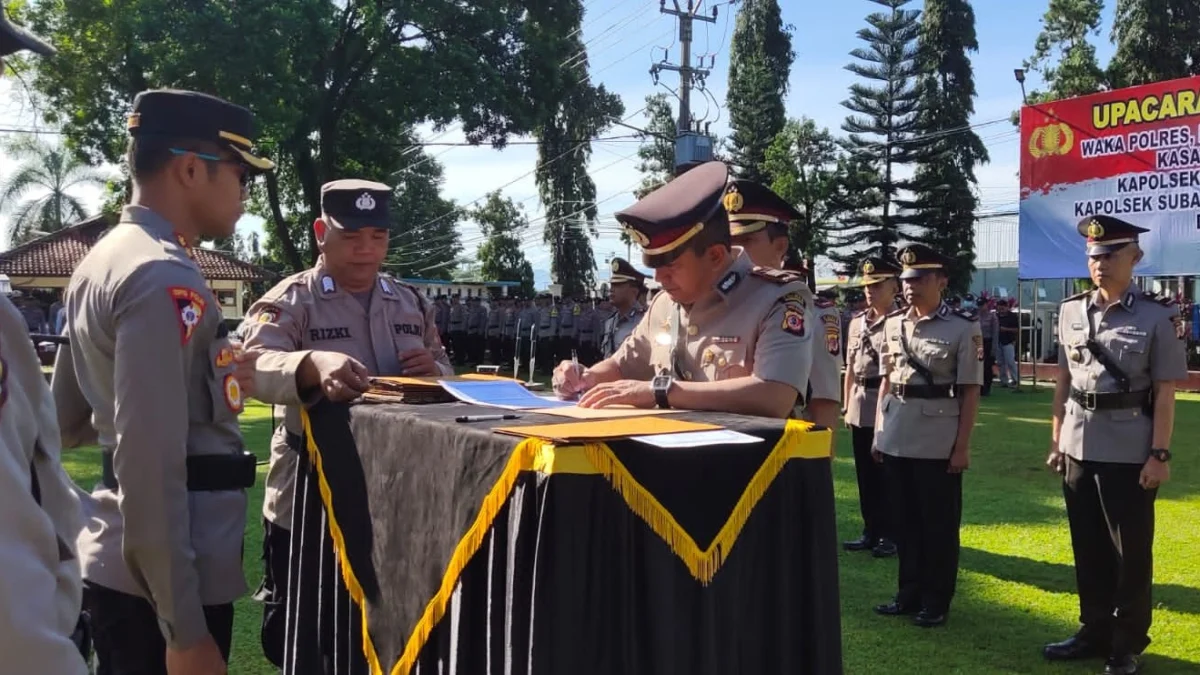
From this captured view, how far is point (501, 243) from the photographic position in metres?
54.6

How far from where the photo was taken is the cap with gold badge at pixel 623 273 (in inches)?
353

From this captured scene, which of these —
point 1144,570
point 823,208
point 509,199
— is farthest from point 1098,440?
point 509,199

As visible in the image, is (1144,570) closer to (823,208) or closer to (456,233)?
(823,208)

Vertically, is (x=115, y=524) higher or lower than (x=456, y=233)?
lower

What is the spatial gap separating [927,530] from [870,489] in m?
1.74

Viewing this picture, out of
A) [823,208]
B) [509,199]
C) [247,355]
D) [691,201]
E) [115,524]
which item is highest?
[509,199]

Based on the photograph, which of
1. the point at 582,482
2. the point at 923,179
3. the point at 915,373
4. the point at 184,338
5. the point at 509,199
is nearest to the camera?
the point at 582,482

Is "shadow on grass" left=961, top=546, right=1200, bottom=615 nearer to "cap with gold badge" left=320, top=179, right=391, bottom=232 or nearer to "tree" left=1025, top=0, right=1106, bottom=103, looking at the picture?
"cap with gold badge" left=320, top=179, right=391, bottom=232

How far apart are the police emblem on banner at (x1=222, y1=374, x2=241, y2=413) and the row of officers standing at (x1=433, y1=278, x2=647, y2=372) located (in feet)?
58.2

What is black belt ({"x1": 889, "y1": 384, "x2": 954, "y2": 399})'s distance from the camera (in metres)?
5.39

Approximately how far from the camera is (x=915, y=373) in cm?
552

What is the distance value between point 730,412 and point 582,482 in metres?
0.68

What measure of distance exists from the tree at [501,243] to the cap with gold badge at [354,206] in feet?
164

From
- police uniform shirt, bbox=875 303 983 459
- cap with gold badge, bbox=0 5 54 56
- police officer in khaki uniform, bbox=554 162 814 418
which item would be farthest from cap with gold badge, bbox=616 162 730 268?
police uniform shirt, bbox=875 303 983 459
